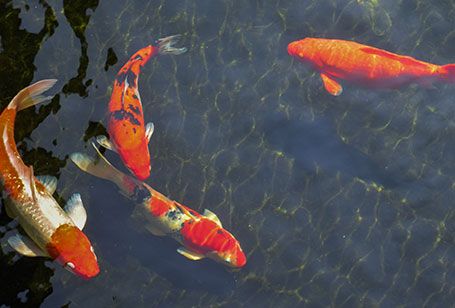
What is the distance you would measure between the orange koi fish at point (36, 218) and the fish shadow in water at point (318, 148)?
3012 millimetres

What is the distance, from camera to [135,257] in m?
9.90

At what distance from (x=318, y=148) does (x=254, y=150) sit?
877 mm

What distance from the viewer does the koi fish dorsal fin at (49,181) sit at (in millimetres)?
9906

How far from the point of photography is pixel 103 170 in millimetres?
9805

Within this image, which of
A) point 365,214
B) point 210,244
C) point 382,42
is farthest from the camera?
point 382,42

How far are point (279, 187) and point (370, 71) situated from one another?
198 cm

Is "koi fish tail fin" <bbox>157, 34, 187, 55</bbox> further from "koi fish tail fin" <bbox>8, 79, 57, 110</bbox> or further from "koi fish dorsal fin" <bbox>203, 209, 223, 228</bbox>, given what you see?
"koi fish dorsal fin" <bbox>203, 209, 223, 228</bbox>

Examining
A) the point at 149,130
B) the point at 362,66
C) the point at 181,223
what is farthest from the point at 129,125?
the point at 362,66

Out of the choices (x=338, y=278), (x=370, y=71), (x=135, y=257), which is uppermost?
(x=370, y=71)

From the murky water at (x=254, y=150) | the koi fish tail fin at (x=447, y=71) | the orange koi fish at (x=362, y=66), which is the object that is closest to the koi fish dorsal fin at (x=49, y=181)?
the murky water at (x=254, y=150)

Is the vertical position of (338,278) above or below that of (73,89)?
→ below

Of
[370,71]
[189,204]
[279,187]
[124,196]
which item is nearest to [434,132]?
[370,71]

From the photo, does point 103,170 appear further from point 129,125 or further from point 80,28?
point 80,28

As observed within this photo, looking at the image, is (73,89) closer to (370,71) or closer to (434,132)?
(370,71)
